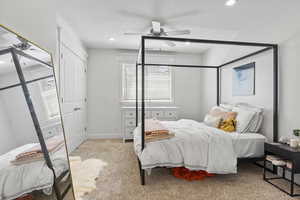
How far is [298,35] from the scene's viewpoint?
2.27m

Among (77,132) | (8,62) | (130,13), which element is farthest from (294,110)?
(77,132)

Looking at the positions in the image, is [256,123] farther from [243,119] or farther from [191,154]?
[191,154]

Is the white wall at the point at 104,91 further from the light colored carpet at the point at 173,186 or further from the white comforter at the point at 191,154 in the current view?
the white comforter at the point at 191,154

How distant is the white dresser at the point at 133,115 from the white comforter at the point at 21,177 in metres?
3.03

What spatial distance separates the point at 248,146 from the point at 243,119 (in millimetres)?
507

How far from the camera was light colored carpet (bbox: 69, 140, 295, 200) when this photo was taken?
1933mm

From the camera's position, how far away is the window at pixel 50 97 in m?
1.39

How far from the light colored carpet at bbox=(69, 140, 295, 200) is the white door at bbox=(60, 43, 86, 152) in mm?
1191

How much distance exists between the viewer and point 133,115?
445cm

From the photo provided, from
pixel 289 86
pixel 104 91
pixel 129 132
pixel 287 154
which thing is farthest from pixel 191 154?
pixel 104 91

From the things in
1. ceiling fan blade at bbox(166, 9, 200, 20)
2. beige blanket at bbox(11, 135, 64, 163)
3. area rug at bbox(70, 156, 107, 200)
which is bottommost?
area rug at bbox(70, 156, 107, 200)

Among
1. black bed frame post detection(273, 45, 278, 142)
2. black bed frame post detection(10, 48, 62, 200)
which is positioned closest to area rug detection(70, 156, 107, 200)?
black bed frame post detection(10, 48, 62, 200)

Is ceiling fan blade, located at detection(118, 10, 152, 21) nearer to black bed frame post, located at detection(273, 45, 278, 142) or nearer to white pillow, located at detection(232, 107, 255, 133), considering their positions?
black bed frame post, located at detection(273, 45, 278, 142)

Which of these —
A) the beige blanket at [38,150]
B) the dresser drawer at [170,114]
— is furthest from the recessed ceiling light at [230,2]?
the dresser drawer at [170,114]
